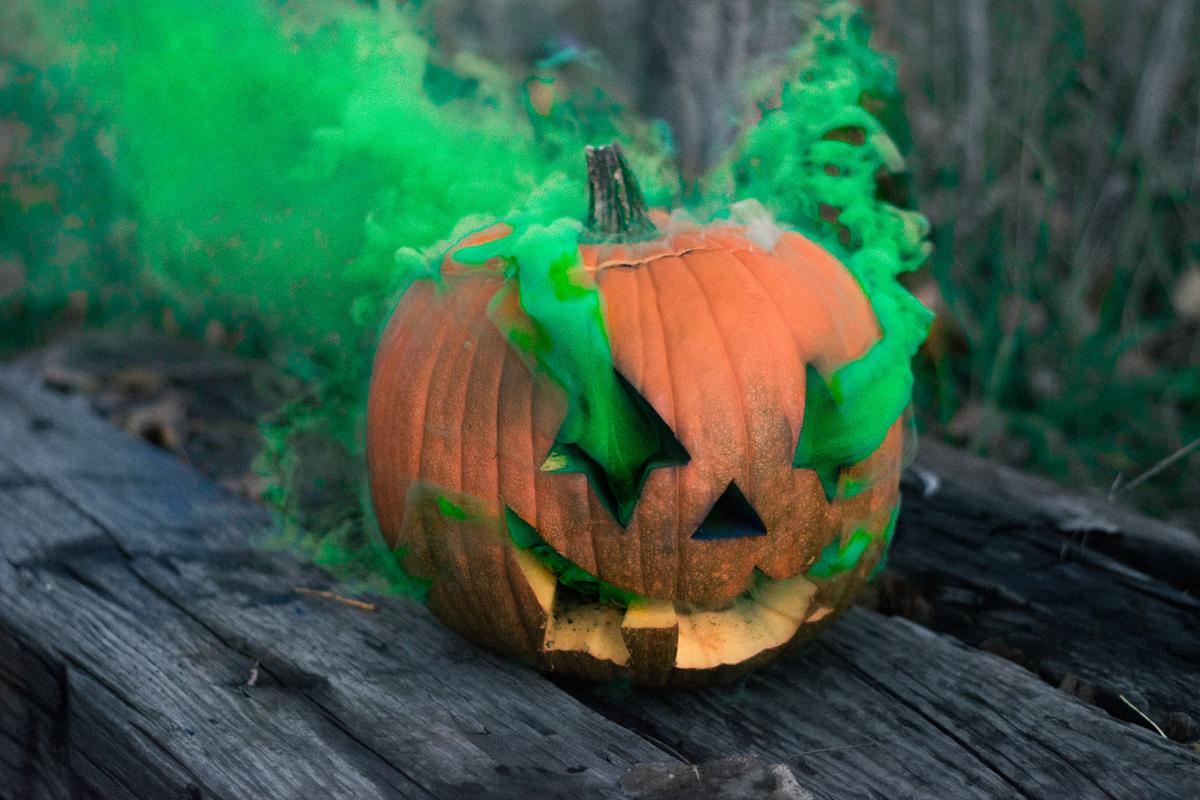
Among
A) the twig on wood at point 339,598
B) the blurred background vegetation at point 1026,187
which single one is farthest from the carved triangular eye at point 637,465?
the blurred background vegetation at point 1026,187

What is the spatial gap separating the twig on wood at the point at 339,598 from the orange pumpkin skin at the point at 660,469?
23 centimetres

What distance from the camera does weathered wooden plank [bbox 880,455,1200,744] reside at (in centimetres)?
151

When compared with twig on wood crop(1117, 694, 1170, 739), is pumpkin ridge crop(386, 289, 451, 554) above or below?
above

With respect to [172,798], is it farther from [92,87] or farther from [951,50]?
[951,50]

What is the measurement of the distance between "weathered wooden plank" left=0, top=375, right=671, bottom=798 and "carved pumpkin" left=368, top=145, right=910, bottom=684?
12 centimetres

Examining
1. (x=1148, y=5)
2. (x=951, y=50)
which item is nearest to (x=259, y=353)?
(x=951, y=50)

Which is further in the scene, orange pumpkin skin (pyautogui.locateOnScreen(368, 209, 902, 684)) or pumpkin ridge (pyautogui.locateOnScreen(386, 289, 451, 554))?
pumpkin ridge (pyautogui.locateOnScreen(386, 289, 451, 554))

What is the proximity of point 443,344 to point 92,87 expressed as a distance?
1.53m

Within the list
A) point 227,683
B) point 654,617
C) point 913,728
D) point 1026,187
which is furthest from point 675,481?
point 1026,187

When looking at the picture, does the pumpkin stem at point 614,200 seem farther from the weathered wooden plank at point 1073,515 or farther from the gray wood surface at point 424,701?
the weathered wooden plank at point 1073,515

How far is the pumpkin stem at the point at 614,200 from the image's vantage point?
4.66 feet

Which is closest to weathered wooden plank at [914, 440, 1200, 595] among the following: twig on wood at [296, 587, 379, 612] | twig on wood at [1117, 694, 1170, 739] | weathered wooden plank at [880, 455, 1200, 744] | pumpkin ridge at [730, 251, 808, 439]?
weathered wooden plank at [880, 455, 1200, 744]

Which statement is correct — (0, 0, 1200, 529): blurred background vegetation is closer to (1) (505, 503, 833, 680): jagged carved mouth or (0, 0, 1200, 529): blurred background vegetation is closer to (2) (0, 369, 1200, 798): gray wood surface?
Result: (2) (0, 369, 1200, 798): gray wood surface

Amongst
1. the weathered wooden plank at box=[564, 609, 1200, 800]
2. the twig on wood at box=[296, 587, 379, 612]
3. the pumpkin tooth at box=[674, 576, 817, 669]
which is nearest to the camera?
the weathered wooden plank at box=[564, 609, 1200, 800]
